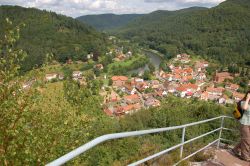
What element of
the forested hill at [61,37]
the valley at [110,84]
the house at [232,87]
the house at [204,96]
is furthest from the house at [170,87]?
the forested hill at [61,37]

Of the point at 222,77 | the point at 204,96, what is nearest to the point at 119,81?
the point at 204,96

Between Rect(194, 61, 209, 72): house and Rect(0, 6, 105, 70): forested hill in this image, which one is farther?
Rect(0, 6, 105, 70): forested hill

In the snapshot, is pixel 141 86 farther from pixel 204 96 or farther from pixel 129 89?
pixel 204 96

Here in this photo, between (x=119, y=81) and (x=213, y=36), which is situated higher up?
(x=213, y=36)

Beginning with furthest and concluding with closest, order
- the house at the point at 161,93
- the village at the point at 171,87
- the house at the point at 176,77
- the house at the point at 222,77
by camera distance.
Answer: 1. the house at the point at 176,77
2. the house at the point at 222,77
3. the house at the point at 161,93
4. the village at the point at 171,87

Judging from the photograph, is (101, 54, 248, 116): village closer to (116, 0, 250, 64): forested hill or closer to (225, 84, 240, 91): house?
(225, 84, 240, 91): house

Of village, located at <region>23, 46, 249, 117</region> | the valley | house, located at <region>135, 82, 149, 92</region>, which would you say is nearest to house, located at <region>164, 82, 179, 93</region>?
village, located at <region>23, 46, 249, 117</region>

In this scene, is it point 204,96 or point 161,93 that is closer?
point 204,96

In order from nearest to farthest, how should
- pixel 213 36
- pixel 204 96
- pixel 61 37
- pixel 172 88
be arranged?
1. pixel 204 96
2. pixel 172 88
3. pixel 61 37
4. pixel 213 36

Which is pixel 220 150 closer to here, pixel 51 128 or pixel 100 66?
pixel 51 128

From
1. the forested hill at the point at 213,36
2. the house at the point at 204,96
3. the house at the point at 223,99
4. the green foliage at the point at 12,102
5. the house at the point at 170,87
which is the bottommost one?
the house at the point at 170,87

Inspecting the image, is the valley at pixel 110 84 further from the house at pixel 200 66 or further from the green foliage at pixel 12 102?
the house at pixel 200 66

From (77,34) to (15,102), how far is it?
324ft

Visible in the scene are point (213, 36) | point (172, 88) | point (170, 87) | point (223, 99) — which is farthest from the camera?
point (213, 36)
